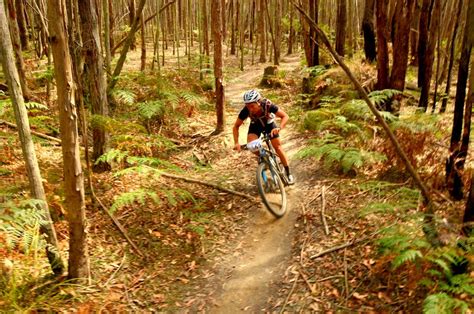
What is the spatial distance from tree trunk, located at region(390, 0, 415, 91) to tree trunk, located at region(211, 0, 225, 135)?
414 centimetres

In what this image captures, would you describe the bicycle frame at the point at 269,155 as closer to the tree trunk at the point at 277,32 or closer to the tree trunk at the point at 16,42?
→ the tree trunk at the point at 16,42

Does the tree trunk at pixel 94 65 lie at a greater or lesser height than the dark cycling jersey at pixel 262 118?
greater

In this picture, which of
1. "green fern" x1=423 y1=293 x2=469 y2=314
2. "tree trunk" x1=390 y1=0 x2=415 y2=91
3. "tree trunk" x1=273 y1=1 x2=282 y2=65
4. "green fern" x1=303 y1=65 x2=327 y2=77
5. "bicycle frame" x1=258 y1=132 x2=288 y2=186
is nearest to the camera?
"green fern" x1=423 y1=293 x2=469 y2=314

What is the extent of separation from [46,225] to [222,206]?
9.95ft

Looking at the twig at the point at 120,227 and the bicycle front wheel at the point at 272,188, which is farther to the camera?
the bicycle front wheel at the point at 272,188

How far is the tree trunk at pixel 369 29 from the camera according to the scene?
10.9 metres

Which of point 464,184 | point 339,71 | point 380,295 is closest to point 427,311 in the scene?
point 380,295

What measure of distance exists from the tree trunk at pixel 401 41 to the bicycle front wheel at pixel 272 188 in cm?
376

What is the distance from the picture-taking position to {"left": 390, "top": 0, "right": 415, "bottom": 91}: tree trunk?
282 inches

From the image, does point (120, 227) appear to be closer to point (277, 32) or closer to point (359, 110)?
point (359, 110)

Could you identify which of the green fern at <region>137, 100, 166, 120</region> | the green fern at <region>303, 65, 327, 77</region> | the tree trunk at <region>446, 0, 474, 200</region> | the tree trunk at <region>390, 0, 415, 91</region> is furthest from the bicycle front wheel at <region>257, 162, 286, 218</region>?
the green fern at <region>303, 65, 327, 77</region>

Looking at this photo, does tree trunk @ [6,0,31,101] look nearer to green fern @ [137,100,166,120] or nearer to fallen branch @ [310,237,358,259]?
green fern @ [137,100,166,120]

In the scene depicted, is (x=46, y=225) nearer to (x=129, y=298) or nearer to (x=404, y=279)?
(x=129, y=298)

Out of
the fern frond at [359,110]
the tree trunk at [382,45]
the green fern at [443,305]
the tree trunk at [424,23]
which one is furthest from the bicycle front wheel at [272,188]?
the tree trunk at [424,23]
